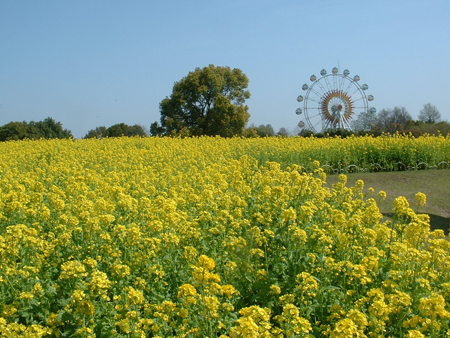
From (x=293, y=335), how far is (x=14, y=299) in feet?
7.18

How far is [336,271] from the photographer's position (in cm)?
362

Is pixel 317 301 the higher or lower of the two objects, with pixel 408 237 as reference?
lower

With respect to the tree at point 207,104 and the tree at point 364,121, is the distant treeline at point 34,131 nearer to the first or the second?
the tree at point 207,104

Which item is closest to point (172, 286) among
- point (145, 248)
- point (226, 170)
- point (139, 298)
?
point (145, 248)

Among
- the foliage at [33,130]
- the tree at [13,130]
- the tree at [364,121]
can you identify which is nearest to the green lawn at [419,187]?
the tree at [364,121]

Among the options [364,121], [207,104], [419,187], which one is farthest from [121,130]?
[419,187]

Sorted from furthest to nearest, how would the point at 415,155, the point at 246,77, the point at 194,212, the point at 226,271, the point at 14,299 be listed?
the point at 246,77 < the point at 415,155 < the point at 194,212 < the point at 226,271 < the point at 14,299

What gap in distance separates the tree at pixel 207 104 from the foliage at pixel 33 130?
10323mm

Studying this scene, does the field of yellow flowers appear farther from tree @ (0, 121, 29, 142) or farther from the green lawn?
tree @ (0, 121, 29, 142)

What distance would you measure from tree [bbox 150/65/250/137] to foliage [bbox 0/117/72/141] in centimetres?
1032

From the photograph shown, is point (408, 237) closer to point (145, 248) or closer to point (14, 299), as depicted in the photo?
point (145, 248)

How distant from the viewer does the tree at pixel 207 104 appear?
35719 mm

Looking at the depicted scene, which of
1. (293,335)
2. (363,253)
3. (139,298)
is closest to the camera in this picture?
(293,335)

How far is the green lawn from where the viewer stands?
→ 829 centimetres
